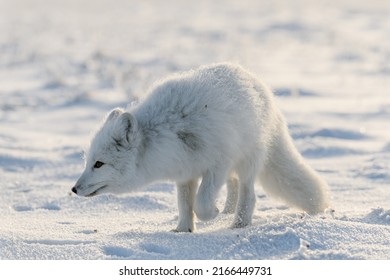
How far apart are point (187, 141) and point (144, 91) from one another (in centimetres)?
559

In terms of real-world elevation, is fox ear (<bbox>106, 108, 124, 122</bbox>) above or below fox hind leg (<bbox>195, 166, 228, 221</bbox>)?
above

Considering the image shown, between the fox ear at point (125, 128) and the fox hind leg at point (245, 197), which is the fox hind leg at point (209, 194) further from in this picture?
the fox ear at point (125, 128)

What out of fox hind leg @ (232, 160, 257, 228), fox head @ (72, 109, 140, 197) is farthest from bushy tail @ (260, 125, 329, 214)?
fox head @ (72, 109, 140, 197)

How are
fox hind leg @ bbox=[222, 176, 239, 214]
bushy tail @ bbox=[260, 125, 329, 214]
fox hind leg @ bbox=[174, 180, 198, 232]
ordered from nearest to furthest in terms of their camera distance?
fox hind leg @ bbox=[174, 180, 198, 232] < bushy tail @ bbox=[260, 125, 329, 214] < fox hind leg @ bbox=[222, 176, 239, 214]

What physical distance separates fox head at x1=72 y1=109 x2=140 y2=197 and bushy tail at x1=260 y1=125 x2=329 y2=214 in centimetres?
123

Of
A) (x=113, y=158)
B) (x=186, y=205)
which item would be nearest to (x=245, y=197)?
(x=186, y=205)

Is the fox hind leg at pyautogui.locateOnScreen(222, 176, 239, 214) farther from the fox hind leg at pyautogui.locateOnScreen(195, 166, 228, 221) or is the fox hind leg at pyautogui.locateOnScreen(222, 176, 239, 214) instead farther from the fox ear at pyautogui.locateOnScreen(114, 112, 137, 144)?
the fox ear at pyautogui.locateOnScreen(114, 112, 137, 144)

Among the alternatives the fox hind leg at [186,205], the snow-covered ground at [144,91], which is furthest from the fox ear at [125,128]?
the fox hind leg at [186,205]

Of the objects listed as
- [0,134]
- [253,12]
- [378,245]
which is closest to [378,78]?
[0,134]

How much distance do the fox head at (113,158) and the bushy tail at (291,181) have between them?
4.03 feet

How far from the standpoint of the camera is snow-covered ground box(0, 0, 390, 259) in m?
4.30

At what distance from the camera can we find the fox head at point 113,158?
444 cm

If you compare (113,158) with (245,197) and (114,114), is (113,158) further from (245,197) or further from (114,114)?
(245,197)
